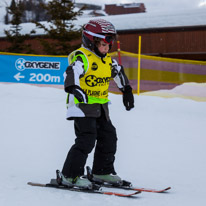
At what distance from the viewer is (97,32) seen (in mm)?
3404

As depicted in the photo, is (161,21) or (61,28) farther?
(161,21)

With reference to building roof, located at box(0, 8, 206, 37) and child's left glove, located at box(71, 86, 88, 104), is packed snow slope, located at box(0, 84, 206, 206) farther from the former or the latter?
building roof, located at box(0, 8, 206, 37)

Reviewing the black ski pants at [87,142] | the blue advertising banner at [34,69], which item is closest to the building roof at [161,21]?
the blue advertising banner at [34,69]

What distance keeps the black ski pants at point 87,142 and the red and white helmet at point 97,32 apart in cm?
70

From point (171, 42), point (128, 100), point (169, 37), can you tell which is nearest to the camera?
point (128, 100)

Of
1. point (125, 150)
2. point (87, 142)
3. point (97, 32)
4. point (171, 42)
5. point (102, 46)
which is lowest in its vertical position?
point (125, 150)

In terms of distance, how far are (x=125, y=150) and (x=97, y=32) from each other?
93.4 inches

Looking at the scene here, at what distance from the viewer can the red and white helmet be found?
3.41m

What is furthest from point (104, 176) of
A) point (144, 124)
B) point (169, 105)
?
point (169, 105)

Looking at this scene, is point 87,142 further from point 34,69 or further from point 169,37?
point 169,37

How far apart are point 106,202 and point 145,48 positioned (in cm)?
2036

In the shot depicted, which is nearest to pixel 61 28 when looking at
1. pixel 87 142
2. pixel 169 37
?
pixel 169 37

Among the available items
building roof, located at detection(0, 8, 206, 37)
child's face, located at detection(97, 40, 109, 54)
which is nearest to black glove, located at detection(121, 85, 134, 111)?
child's face, located at detection(97, 40, 109, 54)

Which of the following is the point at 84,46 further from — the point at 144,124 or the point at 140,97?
the point at 140,97
